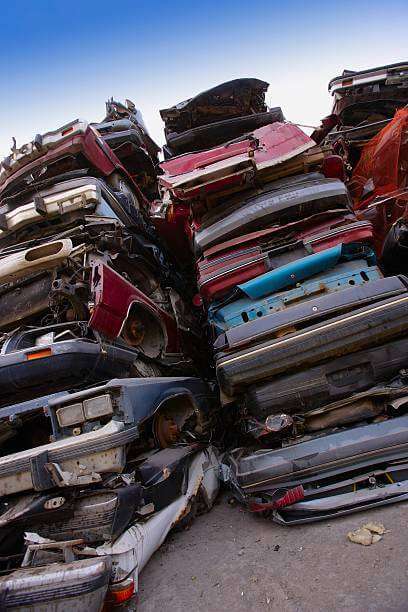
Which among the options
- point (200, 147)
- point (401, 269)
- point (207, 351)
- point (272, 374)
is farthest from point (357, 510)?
point (200, 147)

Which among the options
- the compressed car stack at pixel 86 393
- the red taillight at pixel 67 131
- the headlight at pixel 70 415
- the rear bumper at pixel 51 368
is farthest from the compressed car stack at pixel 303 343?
the red taillight at pixel 67 131

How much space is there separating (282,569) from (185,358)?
278cm

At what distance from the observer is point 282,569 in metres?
2.31

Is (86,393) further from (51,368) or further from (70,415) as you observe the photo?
(51,368)

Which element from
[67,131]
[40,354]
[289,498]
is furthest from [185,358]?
[67,131]

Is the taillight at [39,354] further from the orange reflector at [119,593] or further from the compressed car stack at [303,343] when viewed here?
the orange reflector at [119,593]

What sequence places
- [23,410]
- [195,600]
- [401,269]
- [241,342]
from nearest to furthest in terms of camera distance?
[195,600] → [23,410] → [241,342] → [401,269]

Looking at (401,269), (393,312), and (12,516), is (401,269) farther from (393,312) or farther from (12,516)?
(12,516)

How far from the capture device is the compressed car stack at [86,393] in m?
2.28

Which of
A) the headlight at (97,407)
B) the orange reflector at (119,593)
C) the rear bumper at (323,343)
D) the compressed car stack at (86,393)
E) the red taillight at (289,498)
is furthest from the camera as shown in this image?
the rear bumper at (323,343)

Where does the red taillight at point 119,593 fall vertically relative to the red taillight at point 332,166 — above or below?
below

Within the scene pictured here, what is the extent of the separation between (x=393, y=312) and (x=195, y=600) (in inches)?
88.3

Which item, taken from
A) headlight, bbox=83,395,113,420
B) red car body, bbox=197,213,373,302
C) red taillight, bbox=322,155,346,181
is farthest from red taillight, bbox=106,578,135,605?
red taillight, bbox=322,155,346,181

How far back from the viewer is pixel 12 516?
2.27m
